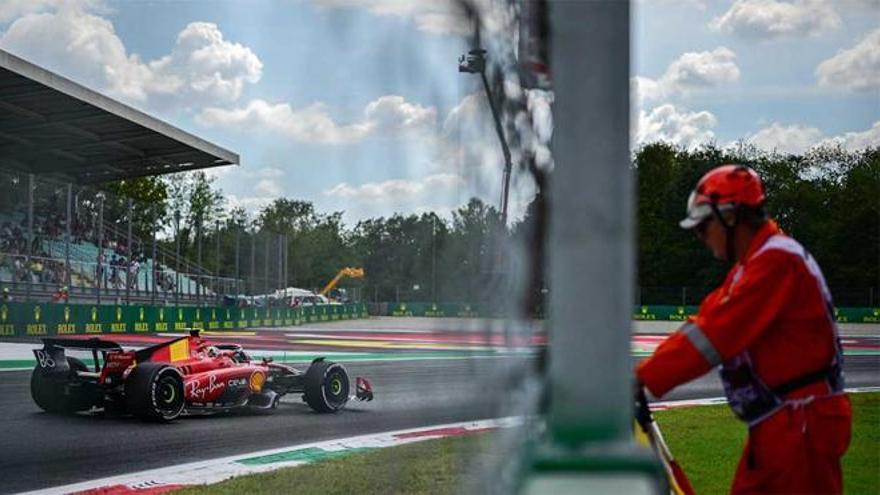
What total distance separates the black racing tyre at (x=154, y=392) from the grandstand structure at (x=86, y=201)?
9.01 metres

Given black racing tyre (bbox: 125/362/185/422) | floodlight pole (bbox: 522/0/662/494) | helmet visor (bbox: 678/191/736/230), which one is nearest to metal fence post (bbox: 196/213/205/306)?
black racing tyre (bbox: 125/362/185/422)

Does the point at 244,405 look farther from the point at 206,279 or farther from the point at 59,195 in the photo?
the point at 59,195

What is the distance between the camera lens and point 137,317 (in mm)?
19891

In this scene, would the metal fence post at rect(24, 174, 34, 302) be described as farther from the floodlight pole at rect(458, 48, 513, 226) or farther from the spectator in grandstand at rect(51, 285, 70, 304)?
the floodlight pole at rect(458, 48, 513, 226)

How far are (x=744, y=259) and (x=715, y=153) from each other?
48926 mm

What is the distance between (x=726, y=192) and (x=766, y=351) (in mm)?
452

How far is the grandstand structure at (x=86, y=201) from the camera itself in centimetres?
1909

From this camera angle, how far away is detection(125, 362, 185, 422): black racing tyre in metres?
10.1

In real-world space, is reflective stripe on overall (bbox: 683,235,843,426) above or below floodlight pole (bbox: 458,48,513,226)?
below

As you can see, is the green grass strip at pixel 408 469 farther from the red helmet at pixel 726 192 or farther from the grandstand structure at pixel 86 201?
the grandstand structure at pixel 86 201

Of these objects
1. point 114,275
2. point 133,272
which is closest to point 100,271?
point 114,275

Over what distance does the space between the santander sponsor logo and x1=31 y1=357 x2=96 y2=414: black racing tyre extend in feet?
3.56

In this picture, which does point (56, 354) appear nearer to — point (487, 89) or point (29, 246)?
point (487, 89)

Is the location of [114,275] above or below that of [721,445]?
above
